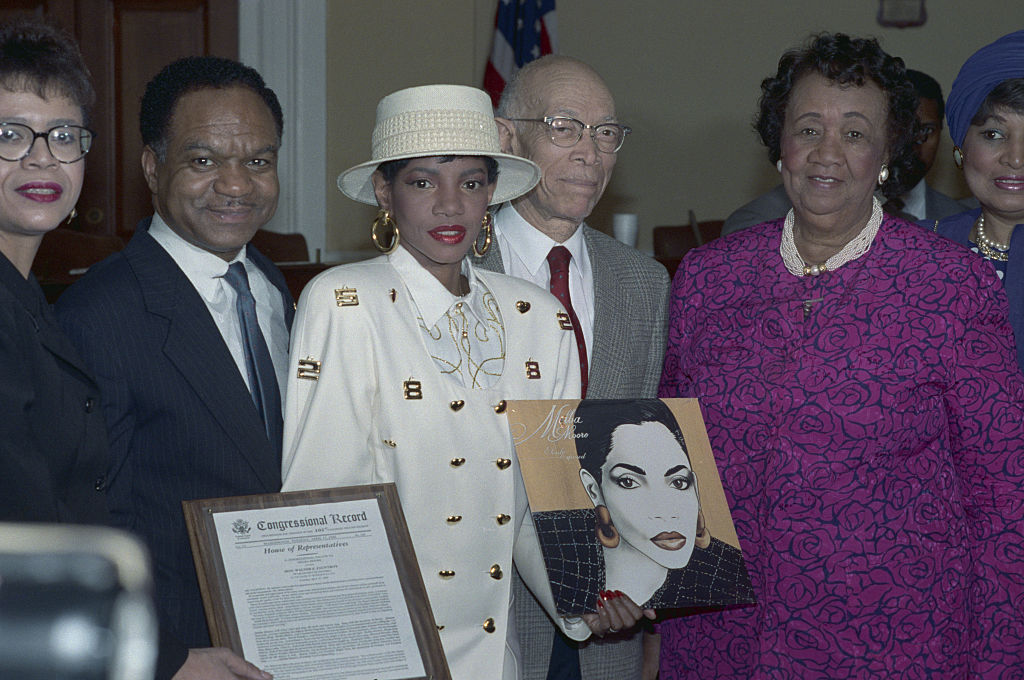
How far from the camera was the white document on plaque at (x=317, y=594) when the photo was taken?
5.91 feet

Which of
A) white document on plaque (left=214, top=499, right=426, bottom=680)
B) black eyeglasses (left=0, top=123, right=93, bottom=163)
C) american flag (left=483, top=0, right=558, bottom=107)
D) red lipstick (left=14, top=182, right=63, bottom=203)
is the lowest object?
white document on plaque (left=214, top=499, right=426, bottom=680)

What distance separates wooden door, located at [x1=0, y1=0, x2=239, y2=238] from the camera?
639 centimetres

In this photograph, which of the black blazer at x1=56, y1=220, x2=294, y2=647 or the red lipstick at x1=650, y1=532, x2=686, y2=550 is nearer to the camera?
the black blazer at x1=56, y1=220, x2=294, y2=647

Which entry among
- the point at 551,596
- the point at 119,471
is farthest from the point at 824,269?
the point at 119,471

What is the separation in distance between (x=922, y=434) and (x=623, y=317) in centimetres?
71

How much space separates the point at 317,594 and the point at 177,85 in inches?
41.4

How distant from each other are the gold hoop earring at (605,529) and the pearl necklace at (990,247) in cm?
123

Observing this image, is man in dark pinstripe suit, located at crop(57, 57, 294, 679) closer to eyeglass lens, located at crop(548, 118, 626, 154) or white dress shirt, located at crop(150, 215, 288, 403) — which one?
white dress shirt, located at crop(150, 215, 288, 403)

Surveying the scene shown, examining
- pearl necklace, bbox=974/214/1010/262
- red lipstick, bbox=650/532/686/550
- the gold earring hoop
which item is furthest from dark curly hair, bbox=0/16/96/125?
pearl necklace, bbox=974/214/1010/262

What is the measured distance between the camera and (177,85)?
2.21 m

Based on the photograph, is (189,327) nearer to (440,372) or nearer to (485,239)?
(440,372)

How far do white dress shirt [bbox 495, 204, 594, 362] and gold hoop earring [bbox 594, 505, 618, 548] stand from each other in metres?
0.57

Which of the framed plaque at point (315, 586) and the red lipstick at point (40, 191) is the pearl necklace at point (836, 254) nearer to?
the framed plaque at point (315, 586)

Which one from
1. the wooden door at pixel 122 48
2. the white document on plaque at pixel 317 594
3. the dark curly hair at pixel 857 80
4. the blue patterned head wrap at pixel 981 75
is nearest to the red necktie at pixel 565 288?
the dark curly hair at pixel 857 80
